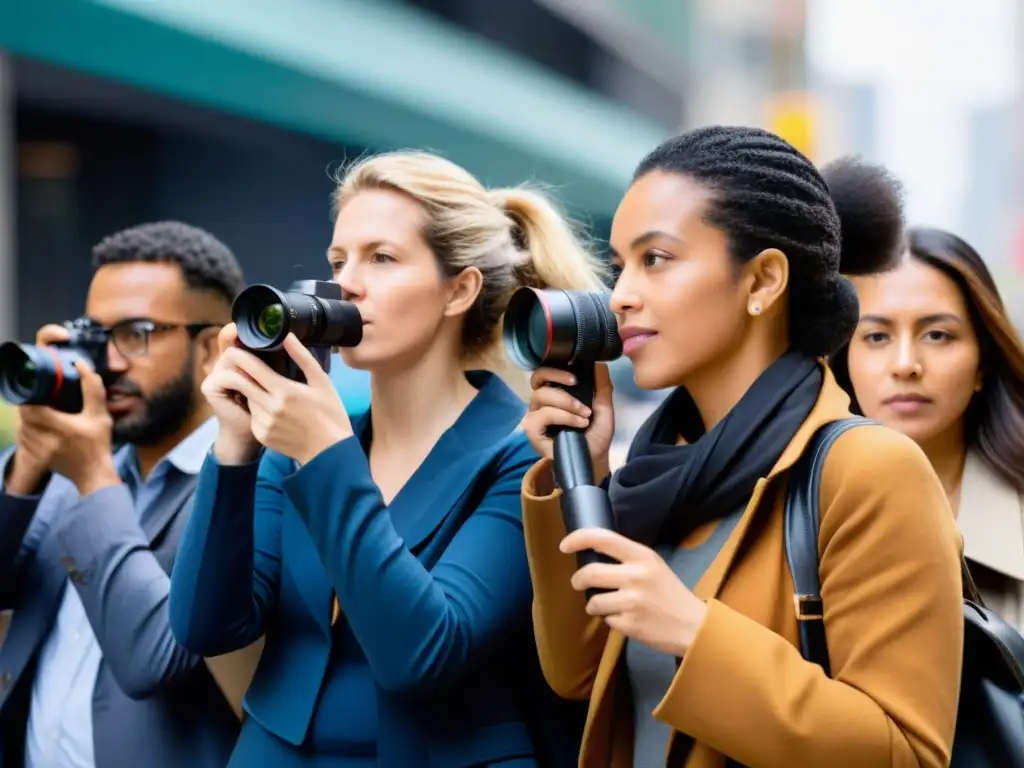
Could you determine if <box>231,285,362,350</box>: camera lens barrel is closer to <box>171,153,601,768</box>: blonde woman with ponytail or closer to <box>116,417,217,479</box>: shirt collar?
<box>171,153,601,768</box>: blonde woman with ponytail

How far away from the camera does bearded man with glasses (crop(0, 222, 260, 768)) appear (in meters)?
2.47

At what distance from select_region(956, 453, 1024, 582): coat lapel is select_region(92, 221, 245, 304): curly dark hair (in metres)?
Answer: 1.66

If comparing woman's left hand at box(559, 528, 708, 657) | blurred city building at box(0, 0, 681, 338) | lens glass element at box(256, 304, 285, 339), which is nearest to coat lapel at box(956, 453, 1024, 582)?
woman's left hand at box(559, 528, 708, 657)

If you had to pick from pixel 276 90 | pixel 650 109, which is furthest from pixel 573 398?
pixel 650 109

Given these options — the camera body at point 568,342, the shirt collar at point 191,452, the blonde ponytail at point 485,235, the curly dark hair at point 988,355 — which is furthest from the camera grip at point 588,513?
the shirt collar at point 191,452

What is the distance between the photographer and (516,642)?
221 centimetres

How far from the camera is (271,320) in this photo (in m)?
2.07

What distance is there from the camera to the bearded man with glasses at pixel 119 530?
2.47 metres

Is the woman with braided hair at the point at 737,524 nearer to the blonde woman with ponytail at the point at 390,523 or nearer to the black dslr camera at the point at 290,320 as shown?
the blonde woman with ponytail at the point at 390,523

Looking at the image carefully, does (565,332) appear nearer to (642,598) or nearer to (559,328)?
(559,328)

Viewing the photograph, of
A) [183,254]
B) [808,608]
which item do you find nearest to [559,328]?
[808,608]

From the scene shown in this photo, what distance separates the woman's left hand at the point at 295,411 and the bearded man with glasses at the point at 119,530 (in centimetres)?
58

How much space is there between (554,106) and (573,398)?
1399 centimetres

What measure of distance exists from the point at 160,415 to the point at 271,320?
A: 914mm
